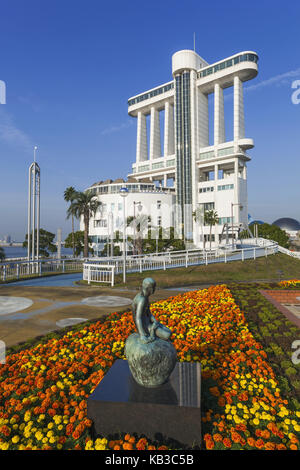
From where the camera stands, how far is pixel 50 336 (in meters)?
7.96

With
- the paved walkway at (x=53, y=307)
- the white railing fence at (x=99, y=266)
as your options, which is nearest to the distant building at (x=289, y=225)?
the white railing fence at (x=99, y=266)

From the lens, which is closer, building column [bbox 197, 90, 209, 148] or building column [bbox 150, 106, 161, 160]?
building column [bbox 197, 90, 209, 148]

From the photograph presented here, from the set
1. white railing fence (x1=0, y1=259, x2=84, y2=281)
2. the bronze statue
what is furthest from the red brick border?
white railing fence (x1=0, y1=259, x2=84, y2=281)

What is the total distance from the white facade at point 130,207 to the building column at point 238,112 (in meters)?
27.1

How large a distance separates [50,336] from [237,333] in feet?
17.4

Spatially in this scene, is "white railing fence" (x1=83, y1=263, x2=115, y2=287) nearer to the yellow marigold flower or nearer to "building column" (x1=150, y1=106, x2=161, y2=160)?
the yellow marigold flower

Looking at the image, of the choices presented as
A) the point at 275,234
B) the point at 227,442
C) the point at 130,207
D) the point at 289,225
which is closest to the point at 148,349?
the point at 227,442

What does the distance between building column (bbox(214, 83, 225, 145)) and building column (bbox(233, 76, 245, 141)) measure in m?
5.47

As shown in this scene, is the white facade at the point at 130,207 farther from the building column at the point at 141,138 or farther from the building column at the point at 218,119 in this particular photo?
the building column at the point at 218,119

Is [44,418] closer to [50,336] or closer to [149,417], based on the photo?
[149,417]

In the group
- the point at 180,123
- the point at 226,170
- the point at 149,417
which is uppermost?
the point at 180,123

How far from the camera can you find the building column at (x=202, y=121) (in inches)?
3568

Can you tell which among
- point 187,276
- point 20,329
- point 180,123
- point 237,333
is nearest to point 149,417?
point 237,333

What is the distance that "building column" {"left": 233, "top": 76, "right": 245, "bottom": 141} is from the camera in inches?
3243
